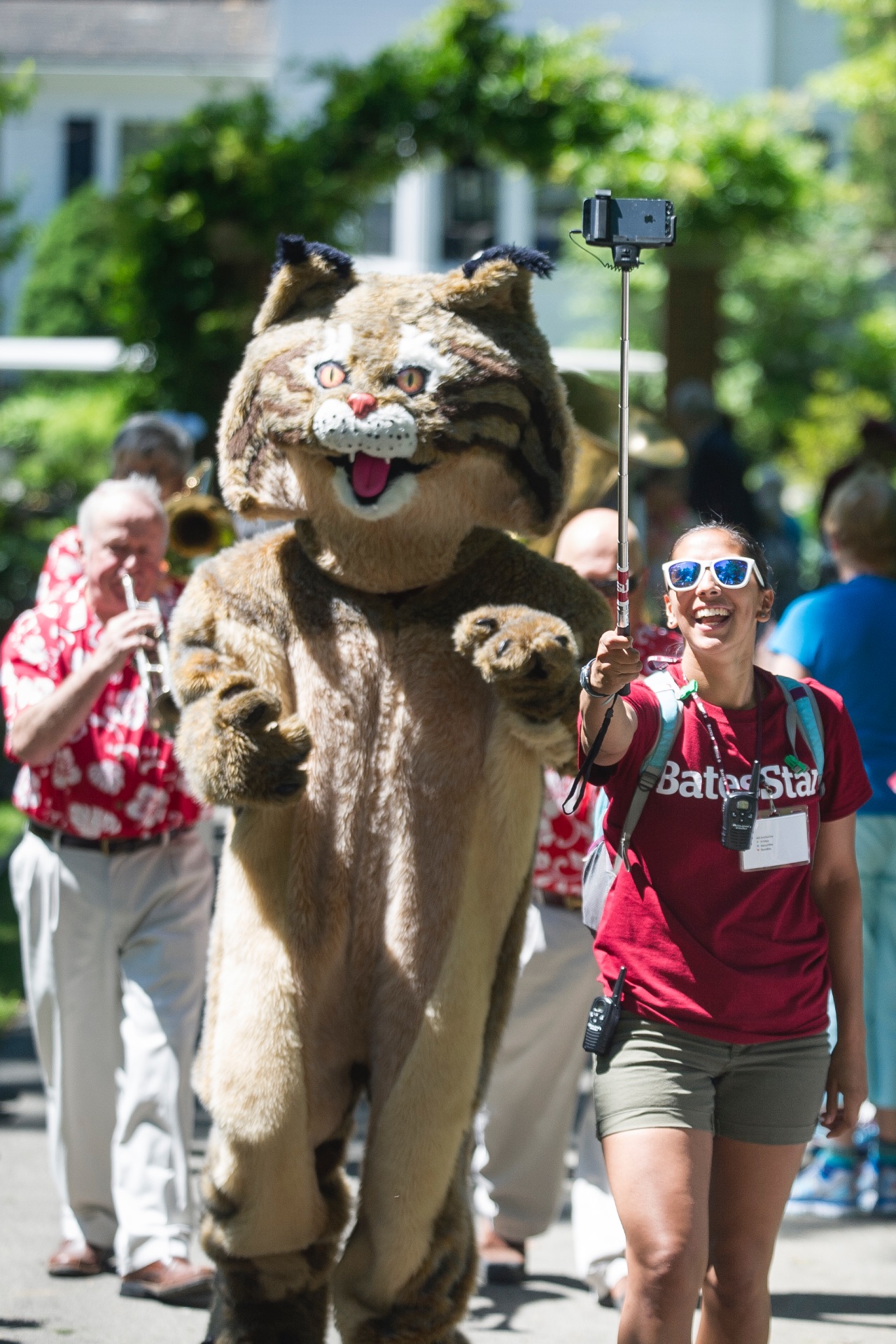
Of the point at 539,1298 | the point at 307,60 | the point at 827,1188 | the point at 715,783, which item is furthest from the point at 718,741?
the point at 307,60

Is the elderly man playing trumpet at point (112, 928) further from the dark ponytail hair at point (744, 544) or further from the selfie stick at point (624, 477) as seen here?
the selfie stick at point (624, 477)

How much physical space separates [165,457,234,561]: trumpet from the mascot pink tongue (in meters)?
1.37

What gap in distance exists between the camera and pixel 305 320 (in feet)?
12.2

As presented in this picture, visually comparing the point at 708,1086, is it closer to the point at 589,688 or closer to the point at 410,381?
the point at 589,688

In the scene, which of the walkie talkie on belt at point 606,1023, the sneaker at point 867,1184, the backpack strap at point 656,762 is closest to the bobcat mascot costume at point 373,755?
the backpack strap at point 656,762

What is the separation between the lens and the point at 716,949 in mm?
3070

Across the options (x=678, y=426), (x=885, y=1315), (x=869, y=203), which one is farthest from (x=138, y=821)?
(x=869, y=203)

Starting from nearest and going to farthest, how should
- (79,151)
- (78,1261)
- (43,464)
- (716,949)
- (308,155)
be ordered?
(716,949) < (78,1261) < (308,155) < (43,464) < (79,151)

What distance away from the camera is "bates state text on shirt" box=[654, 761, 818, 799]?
10.2 feet

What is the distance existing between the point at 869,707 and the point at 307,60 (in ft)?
63.3

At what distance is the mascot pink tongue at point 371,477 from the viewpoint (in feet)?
11.6

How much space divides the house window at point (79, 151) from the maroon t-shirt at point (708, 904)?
1144 inches

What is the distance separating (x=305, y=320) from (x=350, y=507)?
1.52 ft

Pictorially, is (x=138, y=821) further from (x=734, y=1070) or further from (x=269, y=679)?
(x=734, y=1070)
